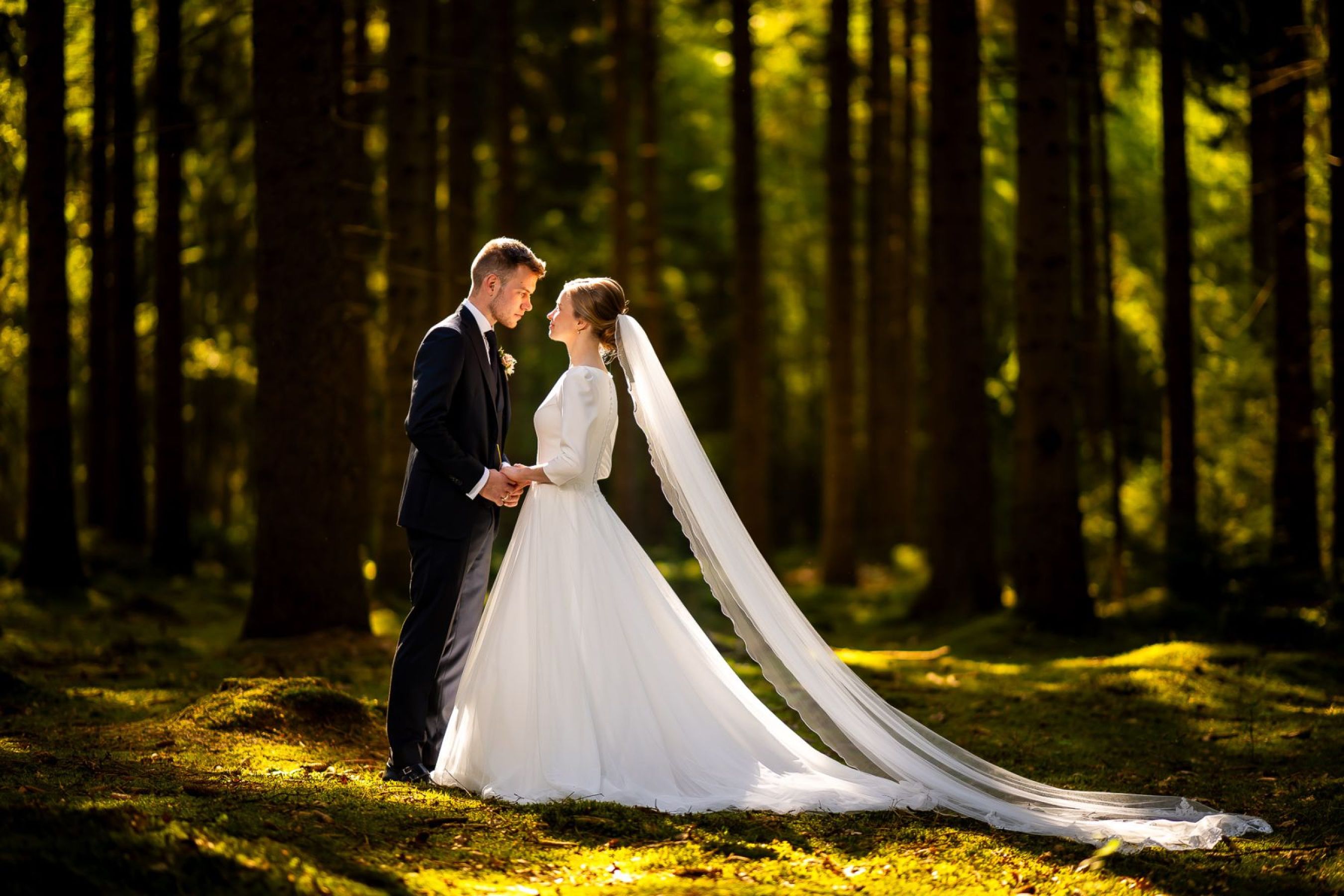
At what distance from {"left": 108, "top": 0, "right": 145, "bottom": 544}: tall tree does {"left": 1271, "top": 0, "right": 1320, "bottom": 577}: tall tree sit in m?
13.3

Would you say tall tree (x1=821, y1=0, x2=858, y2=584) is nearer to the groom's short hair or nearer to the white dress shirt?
the groom's short hair

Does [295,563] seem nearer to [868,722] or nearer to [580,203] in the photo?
[868,722]

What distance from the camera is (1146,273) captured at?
2455 cm

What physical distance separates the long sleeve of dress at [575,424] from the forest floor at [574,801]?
1.69m

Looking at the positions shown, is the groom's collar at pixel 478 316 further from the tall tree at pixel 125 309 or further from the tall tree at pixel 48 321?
the tall tree at pixel 125 309

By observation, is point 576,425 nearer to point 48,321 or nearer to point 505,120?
point 48,321

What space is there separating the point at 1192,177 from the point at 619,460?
1166 centimetres

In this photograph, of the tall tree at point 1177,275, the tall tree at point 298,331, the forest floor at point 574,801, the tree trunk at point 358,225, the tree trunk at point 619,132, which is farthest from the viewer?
the tree trunk at point 619,132

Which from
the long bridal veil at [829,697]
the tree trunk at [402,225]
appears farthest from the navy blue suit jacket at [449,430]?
the tree trunk at [402,225]

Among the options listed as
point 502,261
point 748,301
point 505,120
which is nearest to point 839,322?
point 748,301

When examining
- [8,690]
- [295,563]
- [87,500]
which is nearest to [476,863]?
[8,690]

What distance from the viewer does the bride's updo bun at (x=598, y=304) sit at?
22.1ft

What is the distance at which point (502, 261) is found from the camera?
6711 mm

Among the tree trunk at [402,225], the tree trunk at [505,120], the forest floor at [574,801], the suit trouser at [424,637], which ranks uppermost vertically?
the tree trunk at [505,120]
